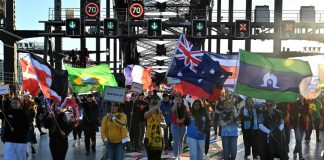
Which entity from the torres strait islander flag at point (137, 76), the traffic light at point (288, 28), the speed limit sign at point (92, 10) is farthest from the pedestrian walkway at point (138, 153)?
the speed limit sign at point (92, 10)

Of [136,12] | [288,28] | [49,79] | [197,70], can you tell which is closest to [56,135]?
[49,79]

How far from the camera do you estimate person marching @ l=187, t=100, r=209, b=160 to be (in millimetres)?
11031

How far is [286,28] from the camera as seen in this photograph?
33.9 meters

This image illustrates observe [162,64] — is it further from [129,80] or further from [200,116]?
[200,116]

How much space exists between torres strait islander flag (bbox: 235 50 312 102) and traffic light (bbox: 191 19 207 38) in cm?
2184

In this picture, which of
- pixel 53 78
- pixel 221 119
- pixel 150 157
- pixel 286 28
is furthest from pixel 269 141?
pixel 286 28

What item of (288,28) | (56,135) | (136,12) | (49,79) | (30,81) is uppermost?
(136,12)

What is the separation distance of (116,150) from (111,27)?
23.9 m

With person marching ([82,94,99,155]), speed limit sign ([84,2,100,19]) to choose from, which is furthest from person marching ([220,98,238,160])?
speed limit sign ([84,2,100,19])

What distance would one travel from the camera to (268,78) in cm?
1133

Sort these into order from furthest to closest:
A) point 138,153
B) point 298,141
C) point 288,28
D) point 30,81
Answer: point 288,28
point 30,81
point 138,153
point 298,141

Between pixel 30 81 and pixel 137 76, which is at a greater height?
pixel 30 81

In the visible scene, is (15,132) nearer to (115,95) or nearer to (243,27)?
(115,95)

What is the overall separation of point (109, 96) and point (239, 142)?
8.27 m
